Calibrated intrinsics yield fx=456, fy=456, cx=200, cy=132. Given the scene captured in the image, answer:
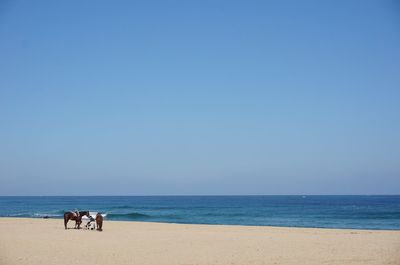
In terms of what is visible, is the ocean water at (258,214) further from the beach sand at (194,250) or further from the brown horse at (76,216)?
the beach sand at (194,250)

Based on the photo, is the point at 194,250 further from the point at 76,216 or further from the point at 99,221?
the point at 76,216

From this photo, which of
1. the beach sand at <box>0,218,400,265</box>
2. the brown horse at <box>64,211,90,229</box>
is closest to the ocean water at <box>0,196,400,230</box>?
the brown horse at <box>64,211,90,229</box>

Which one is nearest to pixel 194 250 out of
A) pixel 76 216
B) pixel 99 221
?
pixel 99 221

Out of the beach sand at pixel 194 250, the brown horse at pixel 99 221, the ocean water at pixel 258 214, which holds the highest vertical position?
the brown horse at pixel 99 221

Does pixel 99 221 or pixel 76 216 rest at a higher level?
pixel 76 216

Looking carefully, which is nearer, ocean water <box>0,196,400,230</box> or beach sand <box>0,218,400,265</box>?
beach sand <box>0,218,400,265</box>

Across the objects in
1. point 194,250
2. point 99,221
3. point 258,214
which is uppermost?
point 99,221

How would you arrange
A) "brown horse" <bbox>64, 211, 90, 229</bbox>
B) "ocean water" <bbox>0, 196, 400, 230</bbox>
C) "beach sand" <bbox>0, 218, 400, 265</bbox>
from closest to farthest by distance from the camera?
"beach sand" <bbox>0, 218, 400, 265</bbox>, "brown horse" <bbox>64, 211, 90, 229</bbox>, "ocean water" <bbox>0, 196, 400, 230</bbox>

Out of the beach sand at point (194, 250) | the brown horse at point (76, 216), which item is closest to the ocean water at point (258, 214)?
the brown horse at point (76, 216)

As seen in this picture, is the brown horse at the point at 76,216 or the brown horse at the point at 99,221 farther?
the brown horse at the point at 76,216

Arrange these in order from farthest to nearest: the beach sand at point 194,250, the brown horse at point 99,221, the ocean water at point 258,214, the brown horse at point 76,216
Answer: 1. the ocean water at point 258,214
2. the brown horse at point 76,216
3. the brown horse at point 99,221
4. the beach sand at point 194,250

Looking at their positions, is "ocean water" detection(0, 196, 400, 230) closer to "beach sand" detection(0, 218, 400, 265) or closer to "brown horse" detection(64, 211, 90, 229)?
"brown horse" detection(64, 211, 90, 229)

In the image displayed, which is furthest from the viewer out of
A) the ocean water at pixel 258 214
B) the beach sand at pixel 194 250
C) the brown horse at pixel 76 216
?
the ocean water at pixel 258 214

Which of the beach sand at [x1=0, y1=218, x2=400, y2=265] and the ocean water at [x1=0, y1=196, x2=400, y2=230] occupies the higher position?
the beach sand at [x1=0, y1=218, x2=400, y2=265]
